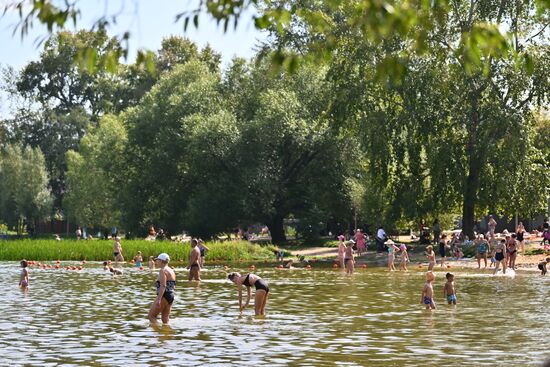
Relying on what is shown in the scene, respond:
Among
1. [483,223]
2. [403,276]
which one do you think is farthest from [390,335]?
[483,223]

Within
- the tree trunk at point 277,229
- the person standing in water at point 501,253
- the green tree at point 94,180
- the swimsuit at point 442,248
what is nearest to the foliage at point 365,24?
the person standing in water at point 501,253

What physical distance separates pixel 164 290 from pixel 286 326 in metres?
3.05

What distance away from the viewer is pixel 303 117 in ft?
220

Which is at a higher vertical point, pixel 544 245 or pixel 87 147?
pixel 87 147

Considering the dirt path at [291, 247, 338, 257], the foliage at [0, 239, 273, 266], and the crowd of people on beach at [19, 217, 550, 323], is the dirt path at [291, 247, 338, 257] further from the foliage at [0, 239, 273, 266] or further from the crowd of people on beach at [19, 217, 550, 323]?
the foliage at [0, 239, 273, 266]

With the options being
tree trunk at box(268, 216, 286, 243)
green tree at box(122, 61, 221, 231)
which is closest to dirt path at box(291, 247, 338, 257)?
tree trunk at box(268, 216, 286, 243)

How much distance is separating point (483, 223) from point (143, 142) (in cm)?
3134

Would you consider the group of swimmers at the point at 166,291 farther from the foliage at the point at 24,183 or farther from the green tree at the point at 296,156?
the foliage at the point at 24,183

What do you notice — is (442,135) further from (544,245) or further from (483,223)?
(483,223)

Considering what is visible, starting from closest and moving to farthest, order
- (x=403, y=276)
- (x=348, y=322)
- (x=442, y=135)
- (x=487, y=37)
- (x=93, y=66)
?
1. (x=487, y=37)
2. (x=93, y=66)
3. (x=348, y=322)
4. (x=403, y=276)
5. (x=442, y=135)

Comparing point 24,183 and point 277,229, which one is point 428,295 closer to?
point 277,229

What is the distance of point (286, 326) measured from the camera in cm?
2362

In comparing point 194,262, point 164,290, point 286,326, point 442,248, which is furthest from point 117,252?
point 286,326

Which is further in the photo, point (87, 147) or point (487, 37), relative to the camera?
point (87, 147)
